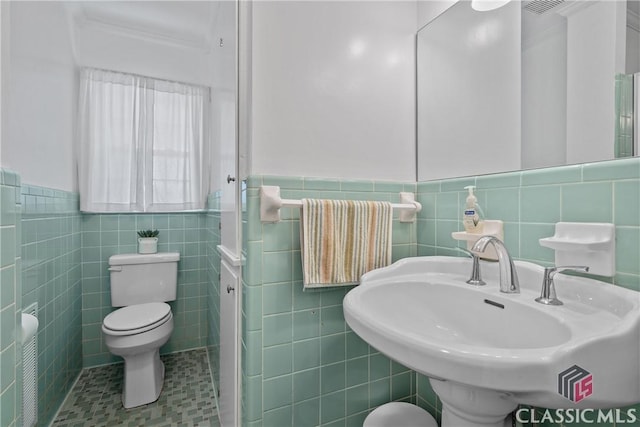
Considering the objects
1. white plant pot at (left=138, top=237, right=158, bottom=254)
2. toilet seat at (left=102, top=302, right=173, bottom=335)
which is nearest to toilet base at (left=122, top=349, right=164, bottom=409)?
toilet seat at (left=102, top=302, right=173, bottom=335)

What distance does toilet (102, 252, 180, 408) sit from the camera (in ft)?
5.11

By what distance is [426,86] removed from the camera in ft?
3.85

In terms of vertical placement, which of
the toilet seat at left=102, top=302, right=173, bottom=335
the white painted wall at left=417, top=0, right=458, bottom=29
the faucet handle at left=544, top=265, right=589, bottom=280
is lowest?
the toilet seat at left=102, top=302, right=173, bottom=335

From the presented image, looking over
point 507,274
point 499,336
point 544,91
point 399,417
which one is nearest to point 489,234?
point 507,274

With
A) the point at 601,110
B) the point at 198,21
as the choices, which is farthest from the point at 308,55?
the point at 198,21

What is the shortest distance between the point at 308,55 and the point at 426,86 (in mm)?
513

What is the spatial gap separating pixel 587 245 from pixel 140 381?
2069mm

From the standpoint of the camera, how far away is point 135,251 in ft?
6.81

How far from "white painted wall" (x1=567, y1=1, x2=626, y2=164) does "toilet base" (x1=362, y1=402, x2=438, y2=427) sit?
925 mm

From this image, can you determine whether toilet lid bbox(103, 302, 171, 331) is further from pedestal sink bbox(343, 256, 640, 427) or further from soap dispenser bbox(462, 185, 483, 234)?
soap dispenser bbox(462, 185, 483, 234)

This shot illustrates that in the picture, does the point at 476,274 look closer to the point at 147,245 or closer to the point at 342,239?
the point at 342,239

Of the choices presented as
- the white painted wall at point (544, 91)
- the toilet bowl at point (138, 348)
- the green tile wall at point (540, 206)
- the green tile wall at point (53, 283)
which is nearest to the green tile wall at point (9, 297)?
the green tile wall at point (53, 283)

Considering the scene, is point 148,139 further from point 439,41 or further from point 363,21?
point 439,41

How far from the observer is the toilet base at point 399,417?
95cm
